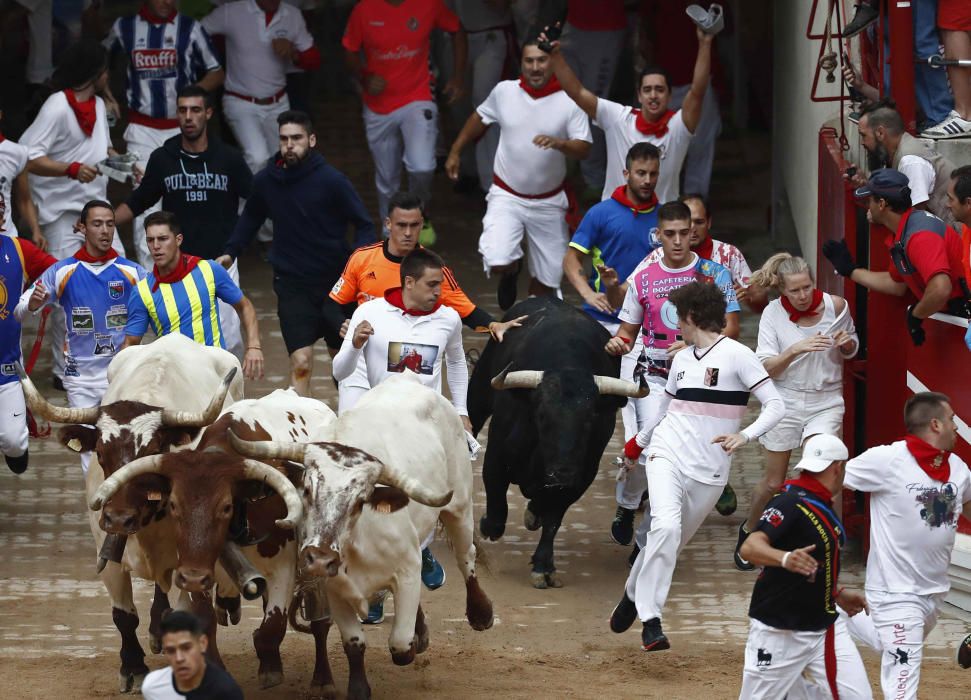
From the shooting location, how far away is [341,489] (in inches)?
306

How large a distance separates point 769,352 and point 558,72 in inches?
130

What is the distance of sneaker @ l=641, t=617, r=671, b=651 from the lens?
8.70 meters

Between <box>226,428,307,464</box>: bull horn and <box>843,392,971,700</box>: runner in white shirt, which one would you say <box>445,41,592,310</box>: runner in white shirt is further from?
<box>843,392,971,700</box>: runner in white shirt

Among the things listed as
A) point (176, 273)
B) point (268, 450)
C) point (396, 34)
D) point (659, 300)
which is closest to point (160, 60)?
point (396, 34)

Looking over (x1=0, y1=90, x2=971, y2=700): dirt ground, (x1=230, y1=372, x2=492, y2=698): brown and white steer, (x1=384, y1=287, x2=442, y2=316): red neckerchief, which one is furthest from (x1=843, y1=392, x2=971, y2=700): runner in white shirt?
(x1=384, y1=287, x2=442, y2=316): red neckerchief

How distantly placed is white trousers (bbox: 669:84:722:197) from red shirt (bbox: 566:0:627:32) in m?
0.94

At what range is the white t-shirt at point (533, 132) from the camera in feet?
44.3

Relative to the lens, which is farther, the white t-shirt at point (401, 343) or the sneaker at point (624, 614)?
the white t-shirt at point (401, 343)

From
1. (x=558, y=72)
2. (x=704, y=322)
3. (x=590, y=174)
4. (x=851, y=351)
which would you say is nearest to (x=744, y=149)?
(x=590, y=174)

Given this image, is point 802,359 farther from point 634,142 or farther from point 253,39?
point 253,39

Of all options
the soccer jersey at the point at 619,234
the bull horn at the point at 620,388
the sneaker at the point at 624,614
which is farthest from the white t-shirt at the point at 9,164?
the sneaker at the point at 624,614

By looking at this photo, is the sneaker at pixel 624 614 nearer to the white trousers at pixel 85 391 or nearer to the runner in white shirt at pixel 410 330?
the runner in white shirt at pixel 410 330

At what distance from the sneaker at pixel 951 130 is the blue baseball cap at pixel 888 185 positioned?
3.33 feet

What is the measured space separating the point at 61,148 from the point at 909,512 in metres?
8.13
